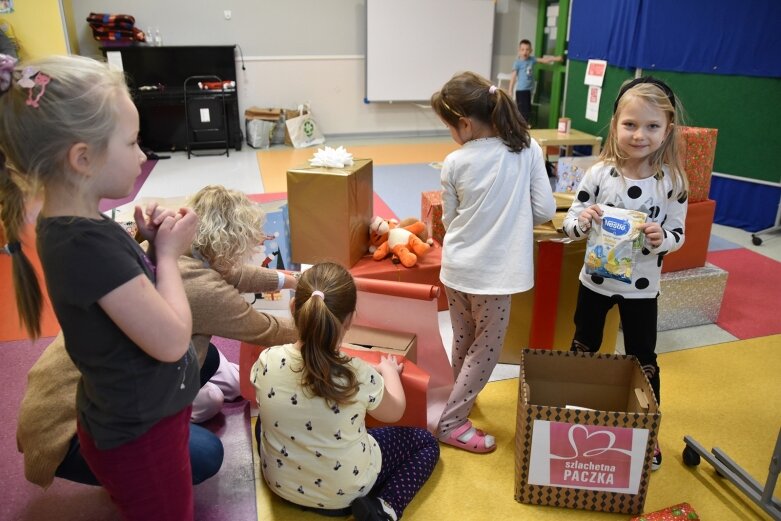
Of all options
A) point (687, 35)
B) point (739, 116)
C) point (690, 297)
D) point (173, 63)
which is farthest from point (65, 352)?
point (173, 63)

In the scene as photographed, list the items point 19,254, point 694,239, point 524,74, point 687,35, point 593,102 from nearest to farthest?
point 19,254 < point 694,239 < point 687,35 < point 593,102 < point 524,74

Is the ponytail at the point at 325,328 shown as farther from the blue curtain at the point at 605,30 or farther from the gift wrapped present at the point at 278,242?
the blue curtain at the point at 605,30

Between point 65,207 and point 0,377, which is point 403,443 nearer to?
point 65,207

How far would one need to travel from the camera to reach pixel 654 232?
1.75 meters

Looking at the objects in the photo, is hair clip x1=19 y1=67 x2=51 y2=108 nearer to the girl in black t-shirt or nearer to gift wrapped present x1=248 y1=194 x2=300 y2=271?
the girl in black t-shirt

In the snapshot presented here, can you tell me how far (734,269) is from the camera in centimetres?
344

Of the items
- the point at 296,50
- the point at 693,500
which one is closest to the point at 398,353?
the point at 693,500

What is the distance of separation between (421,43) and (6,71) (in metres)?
6.77

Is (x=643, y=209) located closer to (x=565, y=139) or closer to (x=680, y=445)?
(x=680, y=445)

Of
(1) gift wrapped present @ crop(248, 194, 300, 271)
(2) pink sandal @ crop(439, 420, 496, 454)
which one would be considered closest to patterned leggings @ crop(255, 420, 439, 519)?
(2) pink sandal @ crop(439, 420, 496, 454)

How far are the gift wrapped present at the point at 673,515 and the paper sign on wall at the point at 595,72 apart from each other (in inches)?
179

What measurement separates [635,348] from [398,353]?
29.9 inches

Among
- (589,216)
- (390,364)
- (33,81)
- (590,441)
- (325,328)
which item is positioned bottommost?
(590,441)

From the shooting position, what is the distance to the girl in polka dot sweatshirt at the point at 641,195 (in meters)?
1.77
